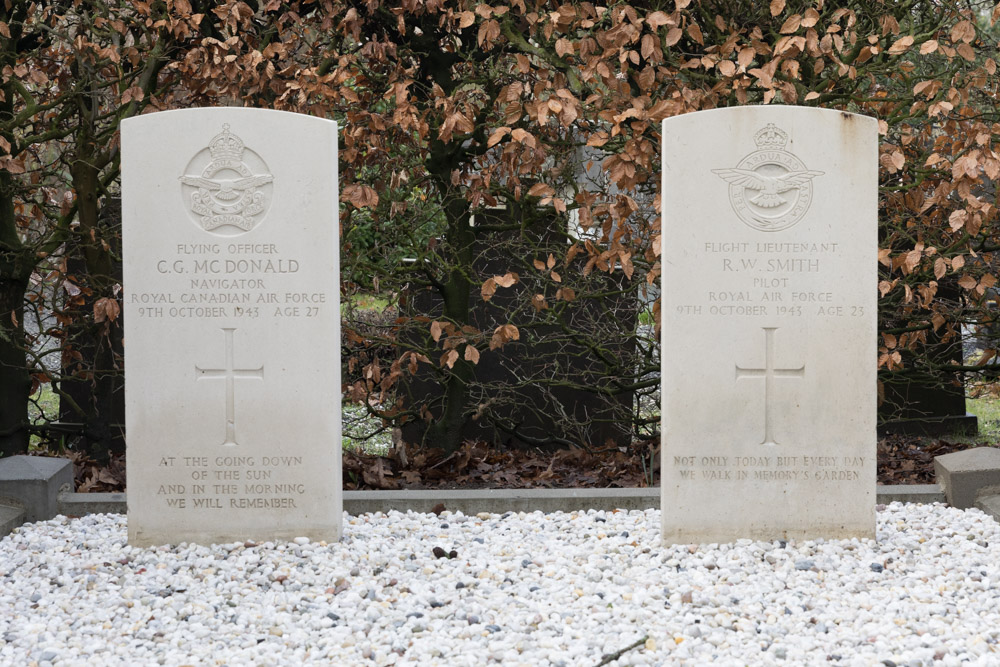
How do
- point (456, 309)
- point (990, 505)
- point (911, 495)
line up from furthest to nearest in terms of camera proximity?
point (456, 309) → point (911, 495) → point (990, 505)

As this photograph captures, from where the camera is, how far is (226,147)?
3.81 m

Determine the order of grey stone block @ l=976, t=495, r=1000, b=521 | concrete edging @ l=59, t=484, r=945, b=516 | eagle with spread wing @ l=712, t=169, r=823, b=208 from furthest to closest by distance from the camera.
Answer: concrete edging @ l=59, t=484, r=945, b=516 < grey stone block @ l=976, t=495, r=1000, b=521 < eagle with spread wing @ l=712, t=169, r=823, b=208

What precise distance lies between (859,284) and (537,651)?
6.26 ft

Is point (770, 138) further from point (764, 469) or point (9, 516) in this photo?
point (9, 516)

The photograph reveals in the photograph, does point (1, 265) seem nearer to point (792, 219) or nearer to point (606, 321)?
point (606, 321)

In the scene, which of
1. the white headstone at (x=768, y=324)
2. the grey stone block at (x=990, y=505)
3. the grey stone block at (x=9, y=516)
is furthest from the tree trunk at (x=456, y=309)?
the grey stone block at (x=990, y=505)

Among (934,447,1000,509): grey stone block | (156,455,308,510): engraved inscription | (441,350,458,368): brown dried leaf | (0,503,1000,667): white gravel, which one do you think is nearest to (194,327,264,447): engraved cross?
(156,455,308,510): engraved inscription

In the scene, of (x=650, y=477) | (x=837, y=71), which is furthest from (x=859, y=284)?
(x=650, y=477)

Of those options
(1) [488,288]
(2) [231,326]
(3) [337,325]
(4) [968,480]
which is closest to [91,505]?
(2) [231,326]

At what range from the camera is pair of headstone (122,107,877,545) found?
3770 millimetres

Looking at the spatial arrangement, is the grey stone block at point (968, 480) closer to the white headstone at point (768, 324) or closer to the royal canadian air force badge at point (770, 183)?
the white headstone at point (768, 324)

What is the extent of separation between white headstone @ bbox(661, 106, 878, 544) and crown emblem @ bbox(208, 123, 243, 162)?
1625 mm

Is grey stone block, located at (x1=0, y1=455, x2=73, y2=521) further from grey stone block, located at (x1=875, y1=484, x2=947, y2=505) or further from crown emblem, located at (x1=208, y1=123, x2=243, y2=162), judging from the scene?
grey stone block, located at (x1=875, y1=484, x2=947, y2=505)

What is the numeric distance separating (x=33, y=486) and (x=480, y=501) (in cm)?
192
